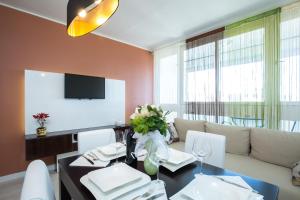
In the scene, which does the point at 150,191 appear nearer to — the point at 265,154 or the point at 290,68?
the point at 265,154

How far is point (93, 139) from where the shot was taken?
179 centimetres

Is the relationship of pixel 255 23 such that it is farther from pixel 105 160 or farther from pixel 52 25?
pixel 52 25

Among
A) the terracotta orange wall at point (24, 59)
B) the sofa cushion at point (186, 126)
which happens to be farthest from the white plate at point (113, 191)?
the terracotta orange wall at point (24, 59)

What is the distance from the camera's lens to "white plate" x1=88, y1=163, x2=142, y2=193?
834mm

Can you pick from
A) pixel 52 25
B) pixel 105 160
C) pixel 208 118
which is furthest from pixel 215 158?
pixel 52 25

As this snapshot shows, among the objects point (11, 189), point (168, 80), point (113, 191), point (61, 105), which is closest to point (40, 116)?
point (61, 105)

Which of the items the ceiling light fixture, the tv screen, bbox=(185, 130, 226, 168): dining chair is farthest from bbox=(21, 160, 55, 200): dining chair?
the tv screen

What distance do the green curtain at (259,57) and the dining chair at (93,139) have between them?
2.41m

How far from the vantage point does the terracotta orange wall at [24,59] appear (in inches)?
99.7

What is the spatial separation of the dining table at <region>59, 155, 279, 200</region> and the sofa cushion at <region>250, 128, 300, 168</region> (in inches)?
58.4

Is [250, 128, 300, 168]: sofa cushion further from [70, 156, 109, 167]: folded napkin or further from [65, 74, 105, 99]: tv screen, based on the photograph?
[65, 74, 105, 99]: tv screen

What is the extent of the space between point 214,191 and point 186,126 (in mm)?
2434

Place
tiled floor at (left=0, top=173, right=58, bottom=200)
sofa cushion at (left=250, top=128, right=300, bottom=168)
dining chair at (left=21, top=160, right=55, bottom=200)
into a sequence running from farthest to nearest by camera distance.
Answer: tiled floor at (left=0, top=173, right=58, bottom=200)
sofa cushion at (left=250, top=128, right=300, bottom=168)
dining chair at (left=21, top=160, right=55, bottom=200)

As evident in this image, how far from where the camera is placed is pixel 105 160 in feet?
4.24
